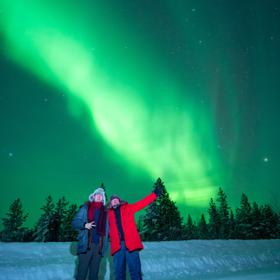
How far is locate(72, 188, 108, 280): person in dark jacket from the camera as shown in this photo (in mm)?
5367

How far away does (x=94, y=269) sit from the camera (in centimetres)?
544

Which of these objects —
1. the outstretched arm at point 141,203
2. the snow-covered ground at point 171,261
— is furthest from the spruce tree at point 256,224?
the outstretched arm at point 141,203

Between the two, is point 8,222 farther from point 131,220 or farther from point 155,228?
point 131,220

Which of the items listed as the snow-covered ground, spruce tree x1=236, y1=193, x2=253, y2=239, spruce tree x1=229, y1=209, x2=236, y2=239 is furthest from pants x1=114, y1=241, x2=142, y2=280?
spruce tree x1=229, y1=209, x2=236, y2=239

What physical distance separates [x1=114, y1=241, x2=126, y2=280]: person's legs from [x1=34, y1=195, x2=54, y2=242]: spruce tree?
46821 mm

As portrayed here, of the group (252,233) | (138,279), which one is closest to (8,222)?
(252,233)

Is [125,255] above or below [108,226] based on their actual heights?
below

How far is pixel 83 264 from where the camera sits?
5.33 m

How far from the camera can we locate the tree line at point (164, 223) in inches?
1649

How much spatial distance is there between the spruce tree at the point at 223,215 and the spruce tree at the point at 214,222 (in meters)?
0.79

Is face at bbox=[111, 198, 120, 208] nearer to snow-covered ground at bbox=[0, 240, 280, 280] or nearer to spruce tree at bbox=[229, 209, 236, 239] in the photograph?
snow-covered ground at bbox=[0, 240, 280, 280]

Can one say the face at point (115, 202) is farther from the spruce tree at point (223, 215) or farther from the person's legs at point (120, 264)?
the spruce tree at point (223, 215)

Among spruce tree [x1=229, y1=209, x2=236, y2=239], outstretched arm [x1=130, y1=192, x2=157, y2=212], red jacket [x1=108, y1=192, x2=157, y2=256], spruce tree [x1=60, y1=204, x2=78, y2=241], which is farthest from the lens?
spruce tree [x1=229, y1=209, x2=236, y2=239]

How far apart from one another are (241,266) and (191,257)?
6.47ft
